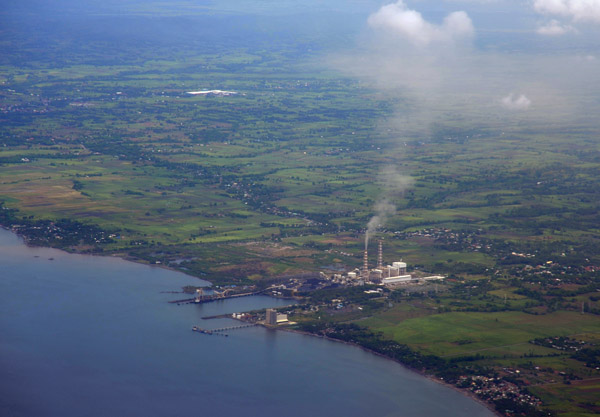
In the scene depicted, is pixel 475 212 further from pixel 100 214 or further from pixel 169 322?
pixel 169 322

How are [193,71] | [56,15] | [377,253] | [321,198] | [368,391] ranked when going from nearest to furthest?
[368,391], [377,253], [321,198], [193,71], [56,15]

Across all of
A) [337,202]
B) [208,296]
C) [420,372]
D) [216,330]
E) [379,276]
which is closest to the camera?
[420,372]

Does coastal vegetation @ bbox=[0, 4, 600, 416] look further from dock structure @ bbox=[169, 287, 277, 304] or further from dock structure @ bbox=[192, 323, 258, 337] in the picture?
dock structure @ bbox=[192, 323, 258, 337]

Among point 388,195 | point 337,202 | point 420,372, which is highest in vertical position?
point 388,195

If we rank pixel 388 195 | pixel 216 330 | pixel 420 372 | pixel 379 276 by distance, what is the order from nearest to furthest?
1. pixel 420 372
2. pixel 216 330
3. pixel 379 276
4. pixel 388 195

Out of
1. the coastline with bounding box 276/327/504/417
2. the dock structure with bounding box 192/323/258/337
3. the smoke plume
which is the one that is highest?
the smoke plume

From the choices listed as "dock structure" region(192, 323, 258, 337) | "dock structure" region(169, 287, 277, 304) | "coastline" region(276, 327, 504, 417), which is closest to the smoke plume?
"dock structure" region(169, 287, 277, 304)

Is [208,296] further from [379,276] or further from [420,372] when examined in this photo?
[420,372]

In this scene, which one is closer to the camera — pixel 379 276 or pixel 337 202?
pixel 379 276

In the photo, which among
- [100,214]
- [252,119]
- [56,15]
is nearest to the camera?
[100,214]

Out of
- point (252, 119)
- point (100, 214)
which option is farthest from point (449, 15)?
point (100, 214)

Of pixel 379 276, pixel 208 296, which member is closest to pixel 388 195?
pixel 379 276
